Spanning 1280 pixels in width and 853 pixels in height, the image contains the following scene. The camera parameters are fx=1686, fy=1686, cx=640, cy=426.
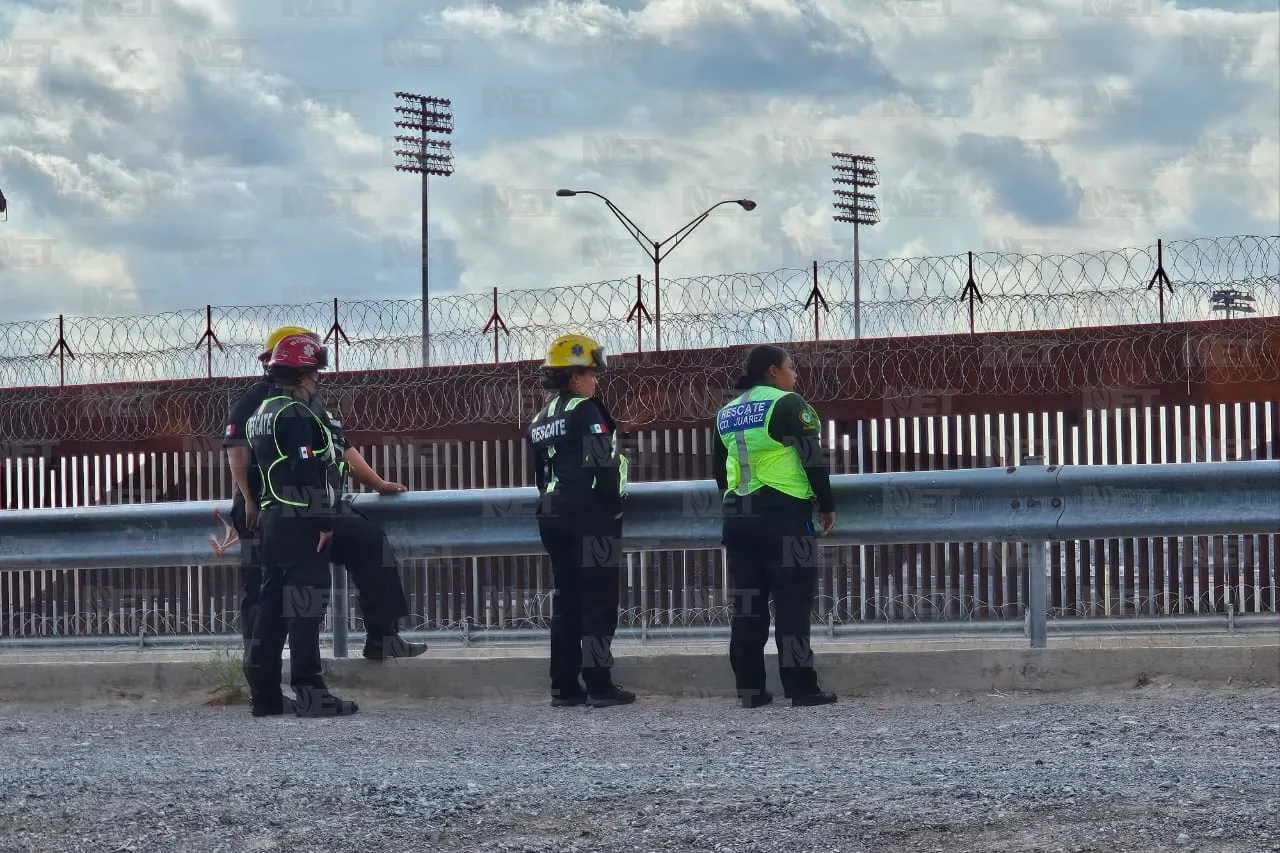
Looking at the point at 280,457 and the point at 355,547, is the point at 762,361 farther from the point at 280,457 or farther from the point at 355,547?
the point at 280,457

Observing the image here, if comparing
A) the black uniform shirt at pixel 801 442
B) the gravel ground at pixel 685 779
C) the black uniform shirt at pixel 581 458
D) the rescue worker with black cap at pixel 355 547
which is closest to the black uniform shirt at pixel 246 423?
the rescue worker with black cap at pixel 355 547

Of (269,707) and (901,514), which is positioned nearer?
(269,707)

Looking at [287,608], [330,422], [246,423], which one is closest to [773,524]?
[330,422]

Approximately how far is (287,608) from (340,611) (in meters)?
0.60

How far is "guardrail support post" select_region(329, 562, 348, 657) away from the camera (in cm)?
790

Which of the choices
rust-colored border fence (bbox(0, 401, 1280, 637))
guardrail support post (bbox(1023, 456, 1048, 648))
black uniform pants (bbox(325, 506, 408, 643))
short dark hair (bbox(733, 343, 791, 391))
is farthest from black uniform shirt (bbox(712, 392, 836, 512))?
rust-colored border fence (bbox(0, 401, 1280, 637))

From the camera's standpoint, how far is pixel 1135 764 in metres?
5.09

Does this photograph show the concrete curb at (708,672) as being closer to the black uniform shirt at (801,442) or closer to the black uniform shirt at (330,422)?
the black uniform shirt at (801,442)

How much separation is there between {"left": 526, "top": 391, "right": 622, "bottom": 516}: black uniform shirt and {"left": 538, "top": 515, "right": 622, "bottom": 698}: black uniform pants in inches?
3.0

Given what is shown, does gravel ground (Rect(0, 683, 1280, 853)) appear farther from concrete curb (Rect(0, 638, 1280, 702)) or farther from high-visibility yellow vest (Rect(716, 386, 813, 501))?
high-visibility yellow vest (Rect(716, 386, 813, 501))

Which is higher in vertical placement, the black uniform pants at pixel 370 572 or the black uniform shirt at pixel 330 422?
the black uniform shirt at pixel 330 422

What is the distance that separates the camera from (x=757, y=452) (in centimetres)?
745

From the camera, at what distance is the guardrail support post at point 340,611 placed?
790 centimetres

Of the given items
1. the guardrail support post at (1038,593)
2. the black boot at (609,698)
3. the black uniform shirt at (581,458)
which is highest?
the black uniform shirt at (581,458)
